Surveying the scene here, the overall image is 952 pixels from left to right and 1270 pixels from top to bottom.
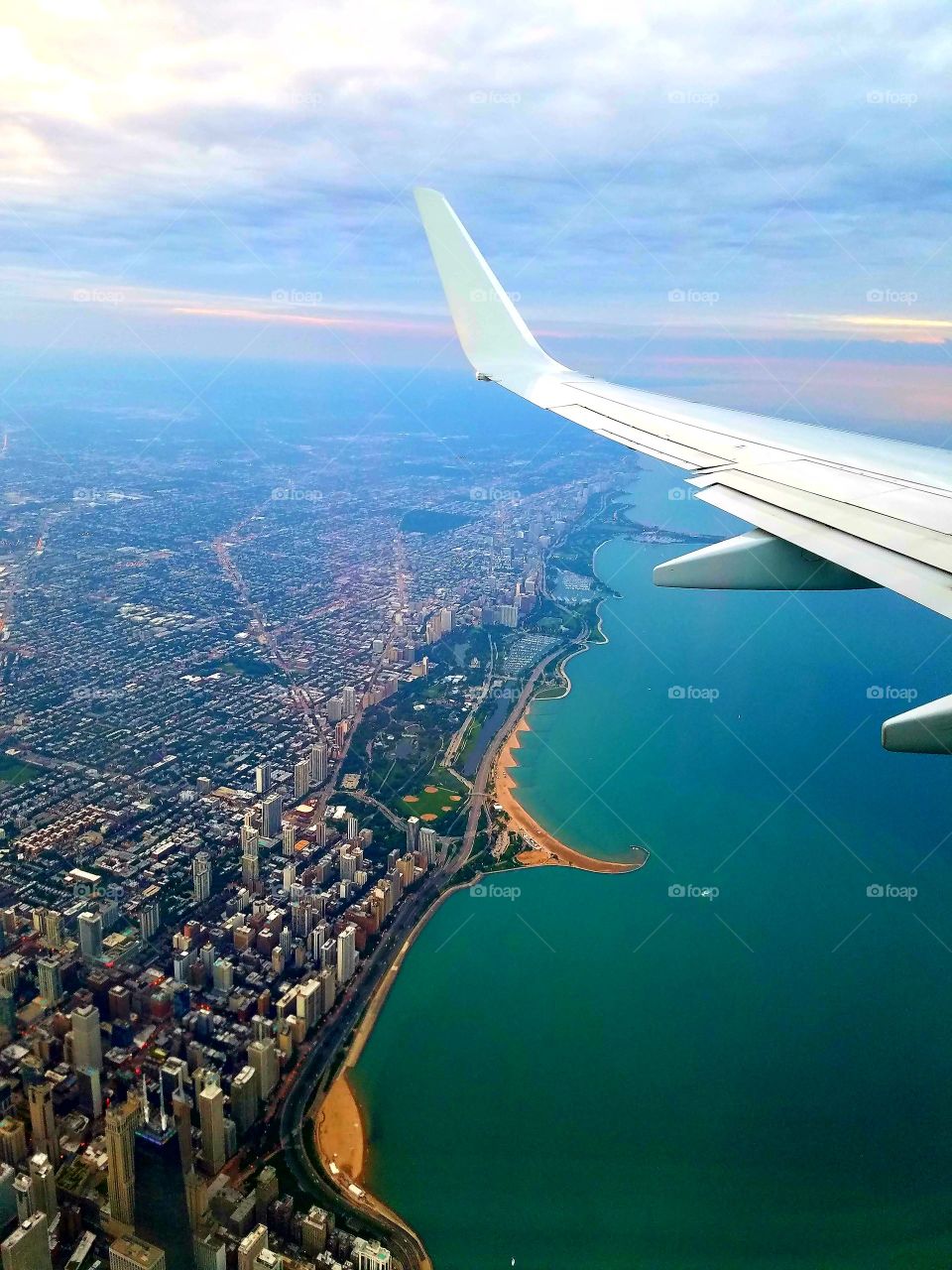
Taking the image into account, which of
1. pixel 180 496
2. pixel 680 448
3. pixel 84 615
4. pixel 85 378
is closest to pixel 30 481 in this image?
pixel 180 496

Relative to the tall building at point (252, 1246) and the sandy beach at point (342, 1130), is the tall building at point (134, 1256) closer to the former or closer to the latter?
the tall building at point (252, 1246)

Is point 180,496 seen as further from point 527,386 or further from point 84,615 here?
point 527,386

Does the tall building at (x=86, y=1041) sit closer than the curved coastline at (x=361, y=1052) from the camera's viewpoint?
No

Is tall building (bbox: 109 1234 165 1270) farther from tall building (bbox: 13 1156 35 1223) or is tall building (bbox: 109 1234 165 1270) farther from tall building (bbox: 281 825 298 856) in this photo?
tall building (bbox: 281 825 298 856)
